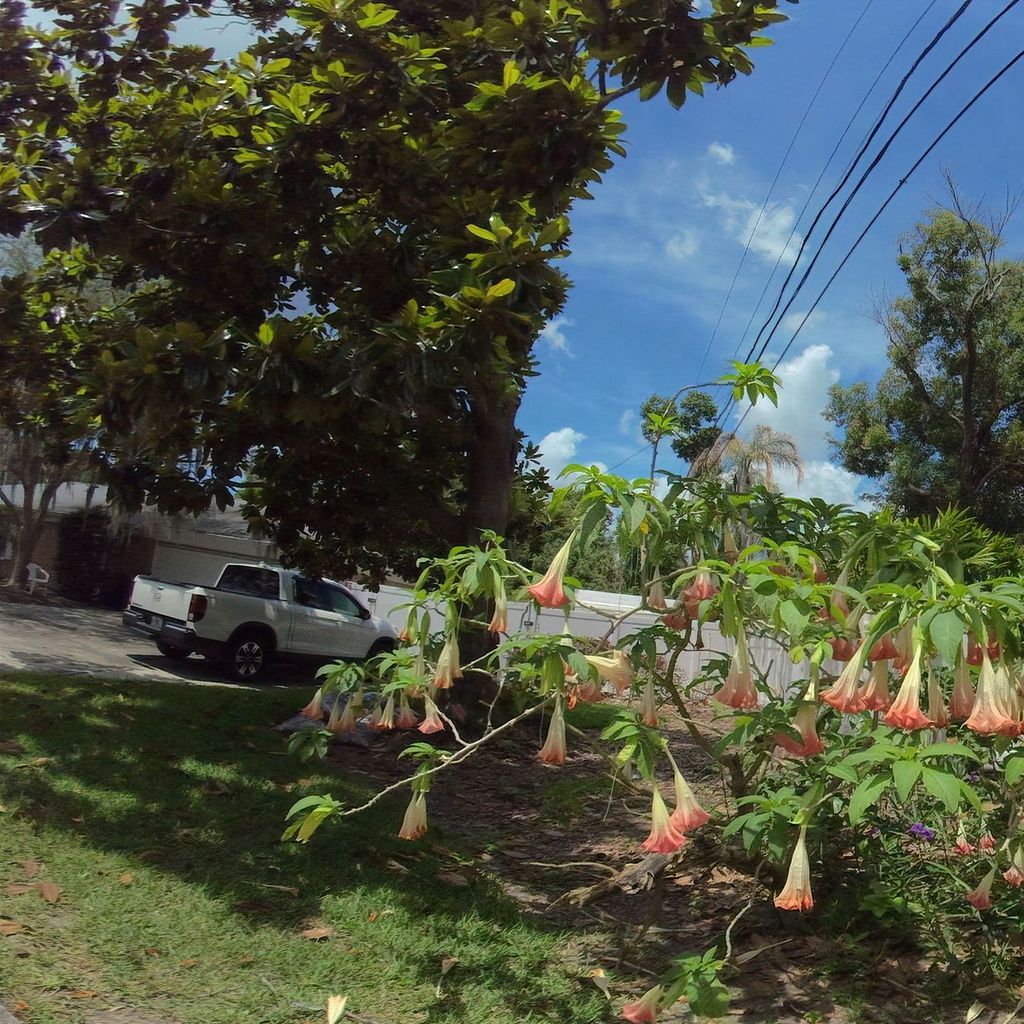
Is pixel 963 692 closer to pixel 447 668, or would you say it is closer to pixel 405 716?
pixel 447 668

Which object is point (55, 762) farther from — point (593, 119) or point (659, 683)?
point (593, 119)

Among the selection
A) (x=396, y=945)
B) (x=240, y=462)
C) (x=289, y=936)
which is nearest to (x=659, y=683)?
(x=396, y=945)

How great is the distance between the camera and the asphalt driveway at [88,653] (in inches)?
455

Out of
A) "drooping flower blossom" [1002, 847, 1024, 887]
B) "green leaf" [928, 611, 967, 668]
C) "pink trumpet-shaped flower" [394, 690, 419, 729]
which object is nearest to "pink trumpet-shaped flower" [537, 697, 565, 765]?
"pink trumpet-shaped flower" [394, 690, 419, 729]

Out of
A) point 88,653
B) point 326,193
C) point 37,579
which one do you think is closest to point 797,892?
point 326,193

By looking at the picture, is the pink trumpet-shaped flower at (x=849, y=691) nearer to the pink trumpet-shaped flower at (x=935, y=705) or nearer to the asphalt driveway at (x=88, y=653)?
the pink trumpet-shaped flower at (x=935, y=705)

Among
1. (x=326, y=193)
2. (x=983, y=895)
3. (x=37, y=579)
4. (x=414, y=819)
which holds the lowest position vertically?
(x=37, y=579)

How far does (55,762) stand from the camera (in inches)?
248

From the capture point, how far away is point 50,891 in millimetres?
4277

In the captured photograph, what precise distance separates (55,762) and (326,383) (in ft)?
10.7

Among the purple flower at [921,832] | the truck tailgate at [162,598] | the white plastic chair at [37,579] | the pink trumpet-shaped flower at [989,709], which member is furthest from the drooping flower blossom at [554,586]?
the white plastic chair at [37,579]

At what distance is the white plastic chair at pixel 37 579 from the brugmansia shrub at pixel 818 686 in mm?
20399

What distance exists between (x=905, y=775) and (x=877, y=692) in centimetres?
25

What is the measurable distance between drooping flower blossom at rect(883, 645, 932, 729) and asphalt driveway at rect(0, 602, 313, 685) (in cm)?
1024
